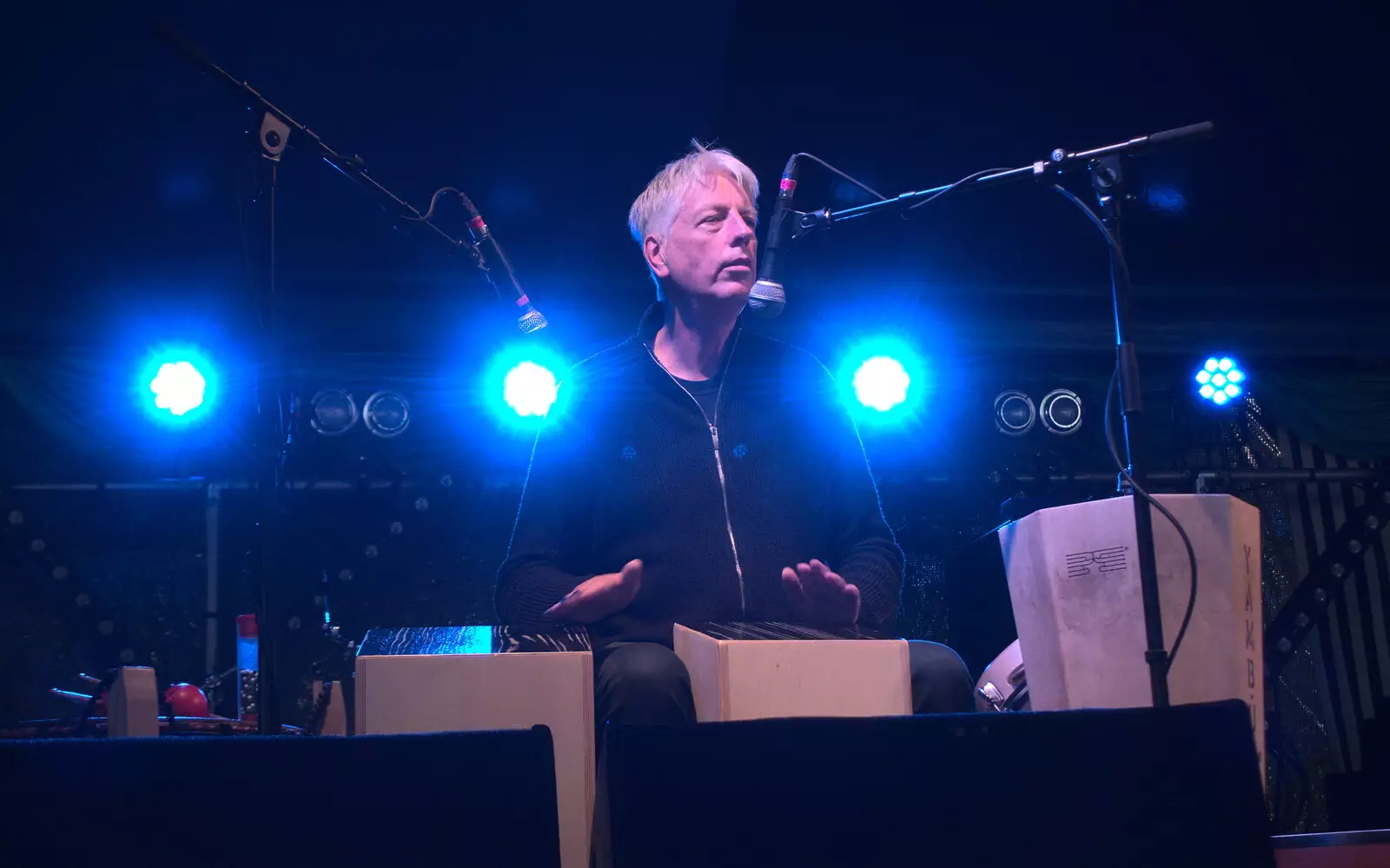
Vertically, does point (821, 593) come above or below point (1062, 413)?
below

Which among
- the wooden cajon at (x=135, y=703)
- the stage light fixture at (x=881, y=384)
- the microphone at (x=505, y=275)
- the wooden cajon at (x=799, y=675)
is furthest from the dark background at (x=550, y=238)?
the wooden cajon at (x=799, y=675)

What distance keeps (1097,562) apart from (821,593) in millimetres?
637

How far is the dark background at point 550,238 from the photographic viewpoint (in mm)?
4160

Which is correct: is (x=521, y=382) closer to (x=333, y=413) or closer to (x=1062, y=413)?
(x=333, y=413)

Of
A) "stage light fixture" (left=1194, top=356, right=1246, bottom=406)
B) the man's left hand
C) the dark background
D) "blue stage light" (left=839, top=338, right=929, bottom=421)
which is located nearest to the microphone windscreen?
the man's left hand

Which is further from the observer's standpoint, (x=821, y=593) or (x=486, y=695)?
(x=821, y=593)

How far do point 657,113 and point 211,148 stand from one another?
1.90 m

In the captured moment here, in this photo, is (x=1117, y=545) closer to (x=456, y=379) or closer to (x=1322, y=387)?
(x=456, y=379)

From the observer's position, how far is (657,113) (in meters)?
4.55

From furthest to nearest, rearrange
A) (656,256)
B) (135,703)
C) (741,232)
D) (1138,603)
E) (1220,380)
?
1. (1220,380)
2. (135,703)
3. (656,256)
4. (741,232)
5. (1138,603)

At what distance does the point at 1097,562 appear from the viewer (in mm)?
2211

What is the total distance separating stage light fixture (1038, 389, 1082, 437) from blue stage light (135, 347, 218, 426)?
4.13 meters

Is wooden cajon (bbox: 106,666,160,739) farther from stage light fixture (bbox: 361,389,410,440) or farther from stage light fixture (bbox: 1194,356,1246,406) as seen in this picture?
stage light fixture (bbox: 1194,356,1246,406)

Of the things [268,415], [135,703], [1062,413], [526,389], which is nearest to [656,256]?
[268,415]
